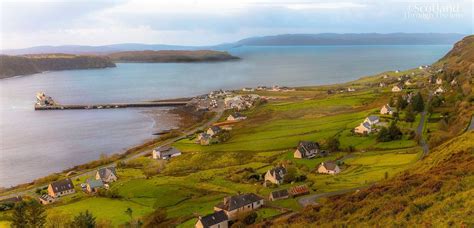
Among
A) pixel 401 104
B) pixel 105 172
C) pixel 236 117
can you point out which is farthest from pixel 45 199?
pixel 401 104

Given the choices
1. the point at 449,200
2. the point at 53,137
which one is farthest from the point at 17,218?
the point at 53,137

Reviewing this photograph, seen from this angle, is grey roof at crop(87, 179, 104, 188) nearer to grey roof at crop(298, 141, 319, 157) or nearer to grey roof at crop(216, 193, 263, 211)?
grey roof at crop(216, 193, 263, 211)

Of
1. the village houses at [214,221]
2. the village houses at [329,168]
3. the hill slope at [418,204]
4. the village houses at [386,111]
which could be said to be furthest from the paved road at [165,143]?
the hill slope at [418,204]

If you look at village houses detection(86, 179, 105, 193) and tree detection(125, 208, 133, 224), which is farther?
village houses detection(86, 179, 105, 193)

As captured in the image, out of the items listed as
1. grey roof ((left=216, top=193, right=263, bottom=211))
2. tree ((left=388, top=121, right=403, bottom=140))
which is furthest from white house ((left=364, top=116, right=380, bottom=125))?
grey roof ((left=216, top=193, right=263, bottom=211))

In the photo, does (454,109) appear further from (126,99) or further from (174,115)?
(126,99)

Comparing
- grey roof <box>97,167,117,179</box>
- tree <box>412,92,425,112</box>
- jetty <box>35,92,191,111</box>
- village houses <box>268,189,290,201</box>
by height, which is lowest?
jetty <box>35,92,191,111</box>

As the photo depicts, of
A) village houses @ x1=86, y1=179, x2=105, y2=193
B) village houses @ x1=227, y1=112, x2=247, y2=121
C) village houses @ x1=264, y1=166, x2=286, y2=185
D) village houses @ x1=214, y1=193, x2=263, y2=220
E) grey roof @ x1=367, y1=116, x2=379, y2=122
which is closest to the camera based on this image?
village houses @ x1=214, y1=193, x2=263, y2=220
